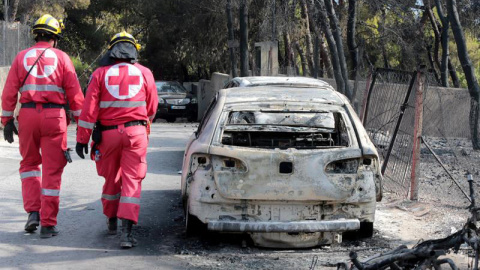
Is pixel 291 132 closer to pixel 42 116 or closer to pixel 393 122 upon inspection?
pixel 42 116

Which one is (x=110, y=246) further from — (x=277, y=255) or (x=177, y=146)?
(x=177, y=146)

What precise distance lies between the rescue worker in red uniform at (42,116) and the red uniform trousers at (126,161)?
47 cm

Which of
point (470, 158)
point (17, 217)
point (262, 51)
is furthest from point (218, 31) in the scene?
point (17, 217)

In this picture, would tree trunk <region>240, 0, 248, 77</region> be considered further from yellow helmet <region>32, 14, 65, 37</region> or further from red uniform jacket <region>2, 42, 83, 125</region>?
red uniform jacket <region>2, 42, 83, 125</region>

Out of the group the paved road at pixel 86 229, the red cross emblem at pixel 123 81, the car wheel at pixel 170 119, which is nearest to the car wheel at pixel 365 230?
the paved road at pixel 86 229

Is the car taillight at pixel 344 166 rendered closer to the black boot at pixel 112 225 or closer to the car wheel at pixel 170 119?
the black boot at pixel 112 225

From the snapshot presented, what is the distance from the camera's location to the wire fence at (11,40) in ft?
68.9

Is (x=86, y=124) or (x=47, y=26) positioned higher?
(x=47, y=26)

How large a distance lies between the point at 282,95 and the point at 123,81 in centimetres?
156

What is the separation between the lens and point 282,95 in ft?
25.2

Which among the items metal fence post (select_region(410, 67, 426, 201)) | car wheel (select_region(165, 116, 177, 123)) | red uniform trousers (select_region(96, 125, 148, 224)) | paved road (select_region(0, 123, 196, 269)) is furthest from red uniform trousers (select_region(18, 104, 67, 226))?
car wheel (select_region(165, 116, 177, 123))

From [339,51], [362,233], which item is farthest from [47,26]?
[339,51]

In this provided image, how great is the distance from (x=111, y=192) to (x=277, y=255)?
1.67 m

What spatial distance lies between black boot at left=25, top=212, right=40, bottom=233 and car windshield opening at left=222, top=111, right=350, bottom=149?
6.37ft
